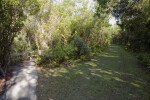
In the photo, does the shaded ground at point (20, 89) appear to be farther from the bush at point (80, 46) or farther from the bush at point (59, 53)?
the bush at point (80, 46)

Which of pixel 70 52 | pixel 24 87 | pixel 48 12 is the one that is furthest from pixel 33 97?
pixel 48 12

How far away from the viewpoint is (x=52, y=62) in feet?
23.5

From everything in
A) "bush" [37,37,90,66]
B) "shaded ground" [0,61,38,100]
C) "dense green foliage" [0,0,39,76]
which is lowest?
"shaded ground" [0,61,38,100]

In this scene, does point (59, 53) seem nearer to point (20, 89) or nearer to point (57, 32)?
point (57, 32)

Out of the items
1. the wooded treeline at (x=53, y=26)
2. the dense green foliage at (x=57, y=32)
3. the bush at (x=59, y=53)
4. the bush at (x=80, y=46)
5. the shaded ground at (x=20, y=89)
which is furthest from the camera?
the bush at (x=80, y=46)

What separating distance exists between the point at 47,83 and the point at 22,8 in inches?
162

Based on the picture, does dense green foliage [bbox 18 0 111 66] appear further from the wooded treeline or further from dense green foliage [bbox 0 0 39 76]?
dense green foliage [bbox 0 0 39 76]

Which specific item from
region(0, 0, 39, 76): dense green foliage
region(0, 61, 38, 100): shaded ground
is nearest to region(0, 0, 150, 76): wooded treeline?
region(0, 0, 39, 76): dense green foliage

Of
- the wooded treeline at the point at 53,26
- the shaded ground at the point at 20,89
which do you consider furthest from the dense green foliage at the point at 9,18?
the shaded ground at the point at 20,89

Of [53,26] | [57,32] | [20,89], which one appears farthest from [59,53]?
[20,89]

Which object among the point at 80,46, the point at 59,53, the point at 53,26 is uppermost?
the point at 53,26

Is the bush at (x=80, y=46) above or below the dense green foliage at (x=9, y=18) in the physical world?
below

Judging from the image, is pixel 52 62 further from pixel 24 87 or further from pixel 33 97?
pixel 33 97

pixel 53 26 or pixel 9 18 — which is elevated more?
pixel 53 26
